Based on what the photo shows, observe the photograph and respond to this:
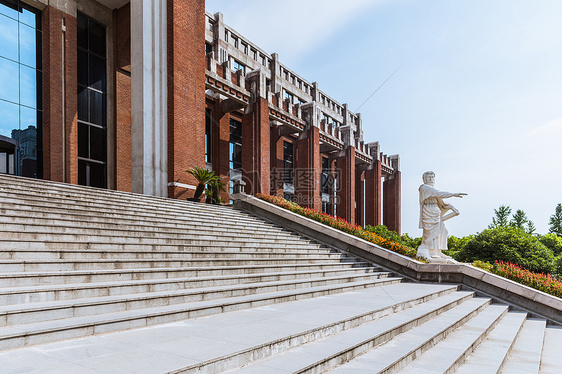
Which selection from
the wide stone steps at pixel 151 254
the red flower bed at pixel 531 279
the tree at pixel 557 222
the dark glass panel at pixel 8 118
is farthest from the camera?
the tree at pixel 557 222

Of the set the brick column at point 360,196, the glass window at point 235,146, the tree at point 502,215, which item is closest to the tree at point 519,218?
the tree at point 502,215

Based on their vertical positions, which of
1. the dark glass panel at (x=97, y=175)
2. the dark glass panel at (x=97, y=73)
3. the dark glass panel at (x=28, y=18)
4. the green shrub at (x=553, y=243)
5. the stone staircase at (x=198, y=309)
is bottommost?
the green shrub at (x=553, y=243)

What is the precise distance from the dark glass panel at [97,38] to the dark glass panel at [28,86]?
3040mm

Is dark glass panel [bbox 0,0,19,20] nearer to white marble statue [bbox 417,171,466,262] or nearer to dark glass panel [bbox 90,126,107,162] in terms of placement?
dark glass panel [bbox 90,126,107,162]

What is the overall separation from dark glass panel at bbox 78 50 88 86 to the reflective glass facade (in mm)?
1576

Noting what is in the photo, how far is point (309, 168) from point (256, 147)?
5722mm

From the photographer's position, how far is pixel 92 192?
939 cm

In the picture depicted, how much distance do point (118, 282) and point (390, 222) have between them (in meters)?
36.0

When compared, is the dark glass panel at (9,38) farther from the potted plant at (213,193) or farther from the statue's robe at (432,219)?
the statue's robe at (432,219)

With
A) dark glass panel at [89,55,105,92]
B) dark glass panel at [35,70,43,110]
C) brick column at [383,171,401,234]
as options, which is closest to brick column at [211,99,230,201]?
dark glass panel at [89,55,105,92]

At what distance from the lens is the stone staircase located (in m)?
3.08

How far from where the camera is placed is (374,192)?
35.6m

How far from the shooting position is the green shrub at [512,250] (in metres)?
13.0

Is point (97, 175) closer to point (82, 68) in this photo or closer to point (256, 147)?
point (82, 68)
